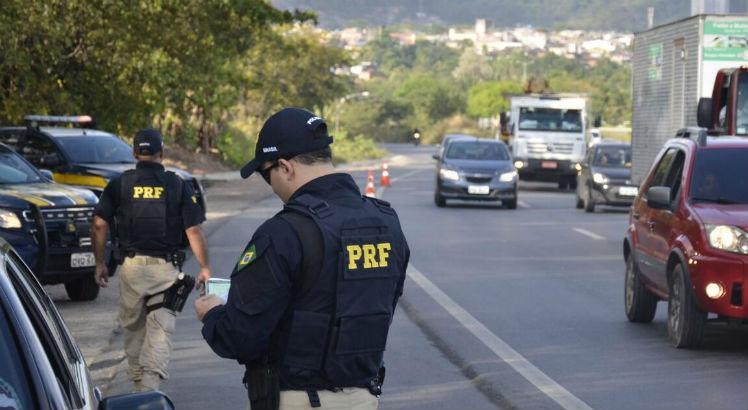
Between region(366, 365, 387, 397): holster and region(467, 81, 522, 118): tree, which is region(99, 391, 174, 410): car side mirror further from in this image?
region(467, 81, 522, 118): tree

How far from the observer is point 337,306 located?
4566 mm

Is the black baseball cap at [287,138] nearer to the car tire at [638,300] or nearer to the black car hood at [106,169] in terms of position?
the car tire at [638,300]

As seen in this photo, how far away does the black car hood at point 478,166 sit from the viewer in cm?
3216

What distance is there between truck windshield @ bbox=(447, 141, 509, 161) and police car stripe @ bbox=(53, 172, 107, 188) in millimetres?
14544

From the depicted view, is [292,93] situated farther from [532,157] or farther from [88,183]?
[88,183]

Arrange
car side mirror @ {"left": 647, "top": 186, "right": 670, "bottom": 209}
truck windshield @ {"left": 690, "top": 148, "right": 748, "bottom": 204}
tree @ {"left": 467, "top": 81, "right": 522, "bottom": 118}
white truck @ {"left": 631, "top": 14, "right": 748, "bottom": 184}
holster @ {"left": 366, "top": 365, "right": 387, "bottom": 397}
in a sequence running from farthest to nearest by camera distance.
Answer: tree @ {"left": 467, "top": 81, "right": 522, "bottom": 118} < white truck @ {"left": 631, "top": 14, "right": 748, "bottom": 184} < truck windshield @ {"left": 690, "top": 148, "right": 748, "bottom": 204} < car side mirror @ {"left": 647, "top": 186, "right": 670, "bottom": 209} < holster @ {"left": 366, "top": 365, "right": 387, "bottom": 397}

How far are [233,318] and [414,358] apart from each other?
695cm

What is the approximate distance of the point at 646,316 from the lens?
13.5m

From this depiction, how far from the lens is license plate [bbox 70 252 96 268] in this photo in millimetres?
14162

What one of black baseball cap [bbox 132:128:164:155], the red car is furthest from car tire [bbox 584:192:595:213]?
black baseball cap [bbox 132:128:164:155]

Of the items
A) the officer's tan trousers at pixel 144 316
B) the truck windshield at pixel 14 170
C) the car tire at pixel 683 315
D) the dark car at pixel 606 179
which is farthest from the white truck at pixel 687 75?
the officer's tan trousers at pixel 144 316

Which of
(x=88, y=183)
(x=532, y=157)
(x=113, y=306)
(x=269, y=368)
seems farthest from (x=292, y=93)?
(x=269, y=368)

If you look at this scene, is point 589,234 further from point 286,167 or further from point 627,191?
point 286,167

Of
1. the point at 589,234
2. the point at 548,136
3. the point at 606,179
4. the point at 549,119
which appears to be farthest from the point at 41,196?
the point at 549,119
